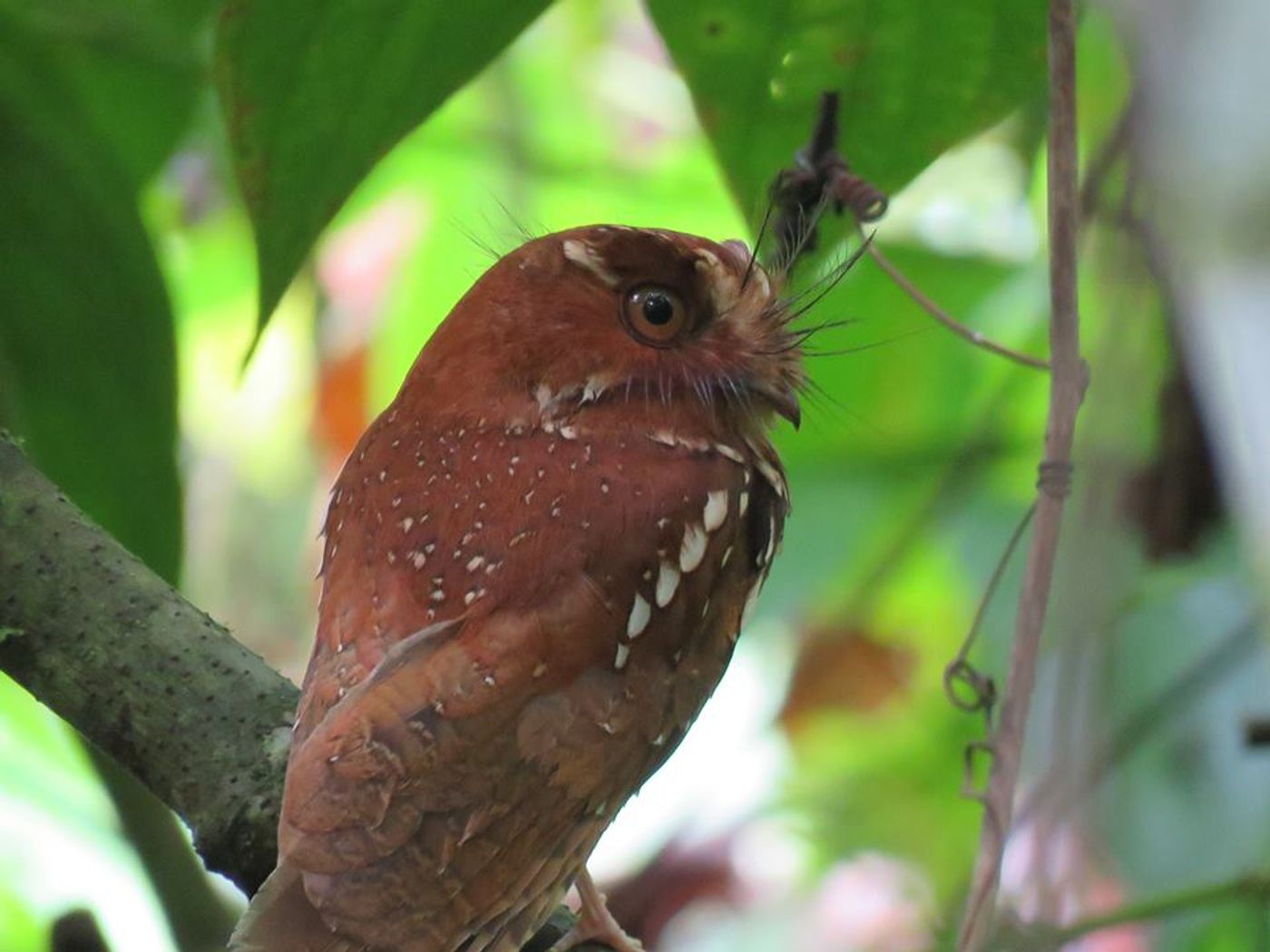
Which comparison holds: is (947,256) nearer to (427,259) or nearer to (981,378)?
(981,378)

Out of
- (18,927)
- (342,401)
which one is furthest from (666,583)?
(342,401)

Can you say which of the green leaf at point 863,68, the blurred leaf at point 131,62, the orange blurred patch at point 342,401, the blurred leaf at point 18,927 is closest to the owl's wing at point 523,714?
the green leaf at point 863,68

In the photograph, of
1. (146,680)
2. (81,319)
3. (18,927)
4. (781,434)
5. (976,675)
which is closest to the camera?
(146,680)

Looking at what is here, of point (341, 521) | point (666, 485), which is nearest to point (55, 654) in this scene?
point (341, 521)

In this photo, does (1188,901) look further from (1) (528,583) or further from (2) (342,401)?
(2) (342,401)

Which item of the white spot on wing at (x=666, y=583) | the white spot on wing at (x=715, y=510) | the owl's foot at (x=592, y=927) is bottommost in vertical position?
the owl's foot at (x=592, y=927)

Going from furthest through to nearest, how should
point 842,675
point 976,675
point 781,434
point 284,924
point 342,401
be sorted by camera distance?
1. point 342,401
2. point 842,675
3. point 781,434
4. point 976,675
5. point 284,924

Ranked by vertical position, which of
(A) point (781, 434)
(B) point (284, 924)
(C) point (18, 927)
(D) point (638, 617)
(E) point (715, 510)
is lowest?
(C) point (18, 927)

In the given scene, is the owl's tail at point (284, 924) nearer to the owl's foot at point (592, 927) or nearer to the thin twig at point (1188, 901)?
the owl's foot at point (592, 927)
